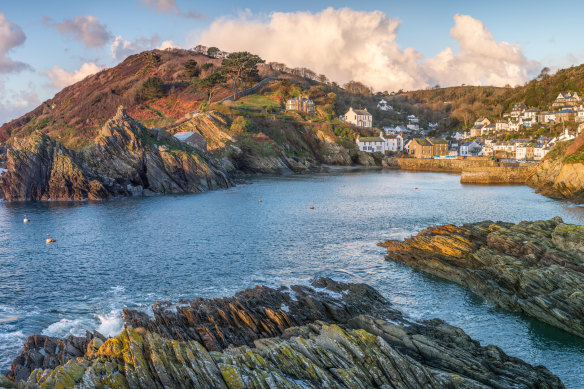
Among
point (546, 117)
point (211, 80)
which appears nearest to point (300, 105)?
point (211, 80)

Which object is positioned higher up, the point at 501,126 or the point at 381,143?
the point at 501,126

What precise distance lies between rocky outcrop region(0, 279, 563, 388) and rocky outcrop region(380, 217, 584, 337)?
266 inches

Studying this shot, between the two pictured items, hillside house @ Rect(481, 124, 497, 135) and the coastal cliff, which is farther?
hillside house @ Rect(481, 124, 497, 135)

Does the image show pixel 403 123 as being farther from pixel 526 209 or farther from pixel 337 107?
pixel 526 209

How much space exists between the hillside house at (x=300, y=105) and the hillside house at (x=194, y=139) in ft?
154

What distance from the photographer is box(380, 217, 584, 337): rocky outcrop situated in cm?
2319

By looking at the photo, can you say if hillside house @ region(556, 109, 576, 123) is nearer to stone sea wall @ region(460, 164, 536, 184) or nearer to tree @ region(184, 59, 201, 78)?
stone sea wall @ region(460, 164, 536, 184)

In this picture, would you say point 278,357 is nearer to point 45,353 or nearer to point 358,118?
point 45,353

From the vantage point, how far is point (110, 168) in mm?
70000

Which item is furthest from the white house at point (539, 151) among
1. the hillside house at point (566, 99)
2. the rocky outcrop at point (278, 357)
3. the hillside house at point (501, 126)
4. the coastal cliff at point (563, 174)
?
the rocky outcrop at point (278, 357)

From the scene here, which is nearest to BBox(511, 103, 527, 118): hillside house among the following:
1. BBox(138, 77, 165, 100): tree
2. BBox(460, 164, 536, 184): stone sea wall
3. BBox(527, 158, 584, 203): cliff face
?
BBox(460, 164, 536, 184): stone sea wall

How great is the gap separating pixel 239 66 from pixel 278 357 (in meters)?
139

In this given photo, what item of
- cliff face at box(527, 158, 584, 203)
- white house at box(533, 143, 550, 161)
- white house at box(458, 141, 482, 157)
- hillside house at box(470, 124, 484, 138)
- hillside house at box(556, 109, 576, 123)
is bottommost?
cliff face at box(527, 158, 584, 203)

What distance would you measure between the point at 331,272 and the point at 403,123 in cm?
17529
